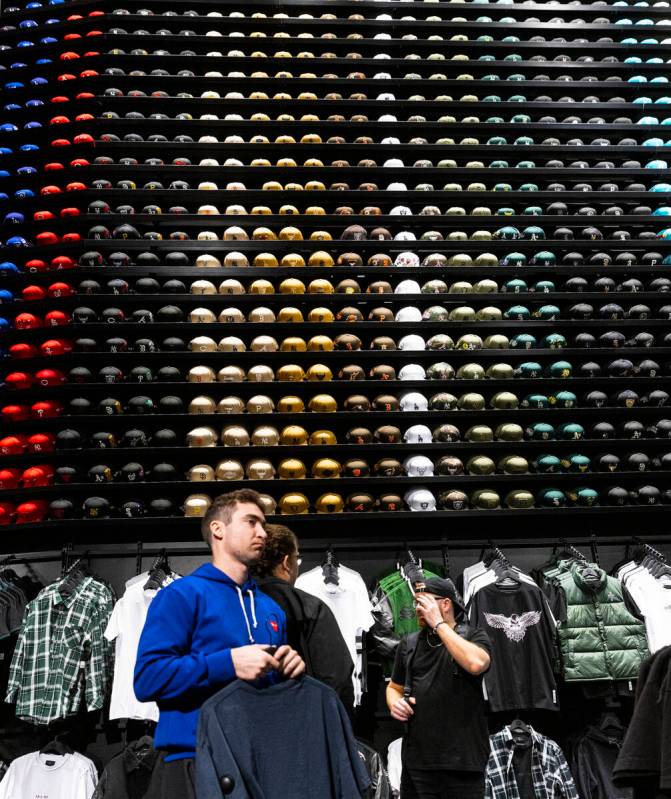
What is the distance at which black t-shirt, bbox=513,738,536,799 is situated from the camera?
3.92m

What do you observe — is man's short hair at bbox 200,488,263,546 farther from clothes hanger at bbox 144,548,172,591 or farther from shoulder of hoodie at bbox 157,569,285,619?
clothes hanger at bbox 144,548,172,591

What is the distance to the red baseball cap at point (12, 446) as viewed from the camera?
5.10m

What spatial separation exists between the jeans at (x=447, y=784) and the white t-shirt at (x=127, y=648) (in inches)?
75.0

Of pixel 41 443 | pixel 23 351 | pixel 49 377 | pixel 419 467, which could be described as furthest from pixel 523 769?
pixel 23 351

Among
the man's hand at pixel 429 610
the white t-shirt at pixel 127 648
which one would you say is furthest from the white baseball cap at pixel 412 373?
the man's hand at pixel 429 610

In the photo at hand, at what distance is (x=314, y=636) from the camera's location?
2695mm

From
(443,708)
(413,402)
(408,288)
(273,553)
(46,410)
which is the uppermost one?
(408,288)

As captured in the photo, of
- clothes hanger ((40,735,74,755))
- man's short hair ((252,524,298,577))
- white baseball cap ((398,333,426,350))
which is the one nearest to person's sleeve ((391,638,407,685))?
man's short hair ((252,524,298,577))

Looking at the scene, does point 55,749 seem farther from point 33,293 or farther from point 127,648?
point 33,293

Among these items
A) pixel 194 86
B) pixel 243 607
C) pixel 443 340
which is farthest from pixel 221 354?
pixel 243 607

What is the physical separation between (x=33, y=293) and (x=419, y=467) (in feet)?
10.3

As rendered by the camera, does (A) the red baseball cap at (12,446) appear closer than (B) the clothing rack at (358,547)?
No

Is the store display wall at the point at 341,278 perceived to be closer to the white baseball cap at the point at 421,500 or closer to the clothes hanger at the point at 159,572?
the white baseball cap at the point at 421,500

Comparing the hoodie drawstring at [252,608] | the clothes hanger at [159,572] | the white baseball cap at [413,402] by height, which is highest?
the white baseball cap at [413,402]
